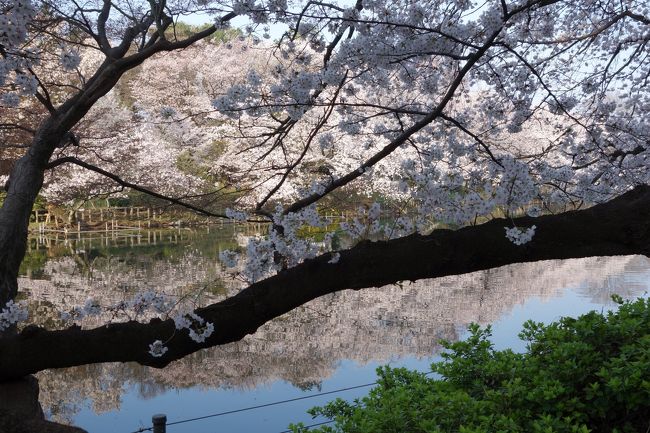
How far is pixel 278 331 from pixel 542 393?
19.4 feet

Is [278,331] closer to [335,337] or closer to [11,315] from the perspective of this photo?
[335,337]

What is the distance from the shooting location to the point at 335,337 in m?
7.41

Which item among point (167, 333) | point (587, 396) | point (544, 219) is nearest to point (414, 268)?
point (544, 219)

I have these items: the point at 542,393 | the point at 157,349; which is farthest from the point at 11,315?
the point at 542,393

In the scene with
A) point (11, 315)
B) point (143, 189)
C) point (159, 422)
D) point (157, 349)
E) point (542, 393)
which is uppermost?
point (143, 189)

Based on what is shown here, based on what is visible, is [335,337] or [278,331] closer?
[335,337]

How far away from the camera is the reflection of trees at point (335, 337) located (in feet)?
20.3

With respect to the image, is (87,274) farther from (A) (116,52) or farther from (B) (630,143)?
(B) (630,143)

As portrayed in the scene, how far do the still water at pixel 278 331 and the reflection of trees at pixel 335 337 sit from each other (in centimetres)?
2

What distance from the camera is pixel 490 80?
414cm

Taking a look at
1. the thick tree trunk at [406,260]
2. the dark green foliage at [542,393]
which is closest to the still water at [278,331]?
the thick tree trunk at [406,260]

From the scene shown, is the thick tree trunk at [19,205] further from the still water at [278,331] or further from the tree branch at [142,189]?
the still water at [278,331]

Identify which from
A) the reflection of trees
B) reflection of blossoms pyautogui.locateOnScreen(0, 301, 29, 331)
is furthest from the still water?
reflection of blossoms pyautogui.locateOnScreen(0, 301, 29, 331)

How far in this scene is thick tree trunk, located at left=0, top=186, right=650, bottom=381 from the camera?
2.37 m
